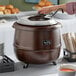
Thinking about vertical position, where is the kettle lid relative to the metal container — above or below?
above

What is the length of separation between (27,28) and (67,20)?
126 cm

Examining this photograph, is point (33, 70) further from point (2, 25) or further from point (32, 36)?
point (2, 25)

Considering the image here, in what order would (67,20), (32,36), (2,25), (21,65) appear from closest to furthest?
1. (32,36)
2. (21,65)
3. (2,25)
4. (67,20)

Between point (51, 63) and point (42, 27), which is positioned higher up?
point (42, 27)

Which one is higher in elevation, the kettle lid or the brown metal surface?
the kettle lid

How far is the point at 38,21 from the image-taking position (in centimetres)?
101

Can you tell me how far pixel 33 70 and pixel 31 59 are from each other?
0.06 metres

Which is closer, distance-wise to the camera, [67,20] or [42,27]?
[42,27]

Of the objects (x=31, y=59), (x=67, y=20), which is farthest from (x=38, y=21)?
(x=67, y=20)

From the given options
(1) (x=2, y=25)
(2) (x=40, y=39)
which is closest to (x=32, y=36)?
(2) (x=40, y=39)

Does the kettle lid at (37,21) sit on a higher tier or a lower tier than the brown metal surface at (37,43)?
higher

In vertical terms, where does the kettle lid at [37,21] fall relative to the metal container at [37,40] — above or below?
above

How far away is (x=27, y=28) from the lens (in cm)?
99

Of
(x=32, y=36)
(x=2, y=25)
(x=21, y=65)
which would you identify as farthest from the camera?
(x=2, y=25)
